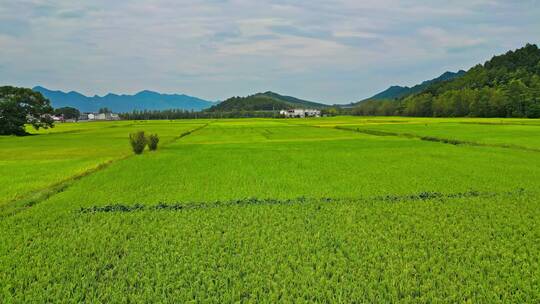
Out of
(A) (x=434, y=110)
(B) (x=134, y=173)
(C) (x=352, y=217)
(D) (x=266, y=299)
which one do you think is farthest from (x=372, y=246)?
(A) (x=434, y=110)

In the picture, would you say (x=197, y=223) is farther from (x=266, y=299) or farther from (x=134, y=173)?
(x=134, y=173)

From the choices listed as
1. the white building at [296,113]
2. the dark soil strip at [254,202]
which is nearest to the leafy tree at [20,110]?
the dark soil strip at [254,202]

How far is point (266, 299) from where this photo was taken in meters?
5.84

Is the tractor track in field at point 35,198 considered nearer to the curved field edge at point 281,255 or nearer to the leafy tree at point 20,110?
the curved field edge at point 281,255

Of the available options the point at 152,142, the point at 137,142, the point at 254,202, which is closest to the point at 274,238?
the point at 254,202

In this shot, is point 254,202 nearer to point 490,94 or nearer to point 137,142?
point 137,142

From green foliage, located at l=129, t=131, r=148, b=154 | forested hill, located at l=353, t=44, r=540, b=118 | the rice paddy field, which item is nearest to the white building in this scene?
forested hill, located at l=353, t=44, r=540, b=118

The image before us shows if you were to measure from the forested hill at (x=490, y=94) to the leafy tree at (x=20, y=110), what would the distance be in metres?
90.2

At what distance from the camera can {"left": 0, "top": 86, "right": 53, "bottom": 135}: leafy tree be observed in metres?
55.0

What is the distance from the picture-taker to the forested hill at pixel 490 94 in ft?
291

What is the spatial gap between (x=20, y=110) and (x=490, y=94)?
9443 cm

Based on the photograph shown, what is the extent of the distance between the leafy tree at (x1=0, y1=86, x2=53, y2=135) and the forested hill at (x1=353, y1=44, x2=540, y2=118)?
9018cm

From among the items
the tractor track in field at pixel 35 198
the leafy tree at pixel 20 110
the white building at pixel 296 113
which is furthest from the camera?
the white building at pixel 296 113

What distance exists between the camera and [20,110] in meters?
56.3
